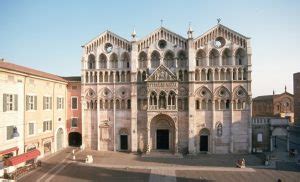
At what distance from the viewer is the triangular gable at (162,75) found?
38.3m

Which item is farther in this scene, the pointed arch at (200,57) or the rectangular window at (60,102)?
the rectangular window at (60,102)

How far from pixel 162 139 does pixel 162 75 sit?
10492mm

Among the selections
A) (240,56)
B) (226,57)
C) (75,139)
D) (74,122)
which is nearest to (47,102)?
(74,122)

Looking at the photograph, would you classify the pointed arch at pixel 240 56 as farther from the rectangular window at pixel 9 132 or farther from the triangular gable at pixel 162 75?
the rectangular window at pixel 9 132

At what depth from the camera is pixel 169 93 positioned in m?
38.5

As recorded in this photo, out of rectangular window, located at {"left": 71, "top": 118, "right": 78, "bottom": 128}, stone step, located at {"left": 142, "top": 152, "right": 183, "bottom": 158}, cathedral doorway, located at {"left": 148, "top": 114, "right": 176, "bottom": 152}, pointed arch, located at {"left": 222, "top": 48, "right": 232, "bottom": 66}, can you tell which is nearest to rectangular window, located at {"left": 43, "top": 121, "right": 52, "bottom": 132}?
rectangular window, located at {"left": 71, "top": 118, "right": 78, "bottom": 128}

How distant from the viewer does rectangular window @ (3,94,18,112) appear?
27641 millimetres

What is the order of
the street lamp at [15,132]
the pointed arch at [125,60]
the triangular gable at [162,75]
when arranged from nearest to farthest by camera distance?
1. the street lamp at [15,132]
2. the triangular gable at [162,75]
3. the pointed arch at [125,60]

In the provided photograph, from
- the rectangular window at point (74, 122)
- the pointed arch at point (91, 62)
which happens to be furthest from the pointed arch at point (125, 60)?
the rectangular window at point (74, 122)

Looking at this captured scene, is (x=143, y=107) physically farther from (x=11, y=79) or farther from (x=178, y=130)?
(x=11, y=79)

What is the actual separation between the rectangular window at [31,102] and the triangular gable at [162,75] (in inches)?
647

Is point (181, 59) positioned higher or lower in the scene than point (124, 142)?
higher

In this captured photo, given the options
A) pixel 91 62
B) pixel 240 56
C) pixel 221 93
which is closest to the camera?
pixel 221 93

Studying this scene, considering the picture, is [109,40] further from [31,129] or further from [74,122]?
[31,129]
